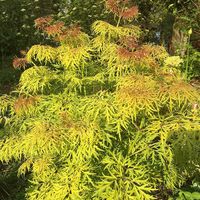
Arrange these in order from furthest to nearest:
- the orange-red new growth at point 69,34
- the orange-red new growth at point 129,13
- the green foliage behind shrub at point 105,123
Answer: the orange-red new growth at point 129,13, the orange-red new growth at point 69,34, the green foliage behind shrub at point 105,123

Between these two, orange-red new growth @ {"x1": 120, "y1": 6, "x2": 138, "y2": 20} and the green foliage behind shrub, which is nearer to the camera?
the green foliage behind shrub

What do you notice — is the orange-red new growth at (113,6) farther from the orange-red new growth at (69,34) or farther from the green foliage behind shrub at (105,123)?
the orange-red new growth at (69,34)

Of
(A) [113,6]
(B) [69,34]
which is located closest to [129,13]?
(A) [113,6]

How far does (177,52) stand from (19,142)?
534cm

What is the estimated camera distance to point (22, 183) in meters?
4.87

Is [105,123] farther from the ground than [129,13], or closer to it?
closer to it

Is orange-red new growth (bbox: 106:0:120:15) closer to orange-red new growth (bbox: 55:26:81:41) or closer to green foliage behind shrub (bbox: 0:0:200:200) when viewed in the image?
green foliage behind shrub (bbox: 0:0:200:200)

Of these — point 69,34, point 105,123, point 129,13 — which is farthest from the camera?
point 129,13

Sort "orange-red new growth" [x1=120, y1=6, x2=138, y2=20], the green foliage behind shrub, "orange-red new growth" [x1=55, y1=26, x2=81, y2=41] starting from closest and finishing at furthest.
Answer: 1. the green foliage behind shrub
2. "orange-red new growth" [x1=55, y1=26, x2=81, y2=41]
3. "orange-red new growth" [x1=120, y1=6, x2=138, y2=20]

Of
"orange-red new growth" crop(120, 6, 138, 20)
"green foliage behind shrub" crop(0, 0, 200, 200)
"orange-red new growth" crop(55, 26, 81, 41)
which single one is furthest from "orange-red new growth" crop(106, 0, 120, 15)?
"orange-red new growth" crop(55, 26, 81, 41)

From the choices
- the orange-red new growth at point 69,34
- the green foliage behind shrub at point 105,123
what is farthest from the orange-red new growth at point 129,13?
the orange-red new growth at point 69,34

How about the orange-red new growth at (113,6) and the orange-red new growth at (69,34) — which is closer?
the orange-red new growth at (69,34)

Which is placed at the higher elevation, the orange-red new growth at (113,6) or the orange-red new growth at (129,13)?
the orange-red new growth at (113,6)

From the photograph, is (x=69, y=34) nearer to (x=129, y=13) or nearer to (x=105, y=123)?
(x=129, y=13)
